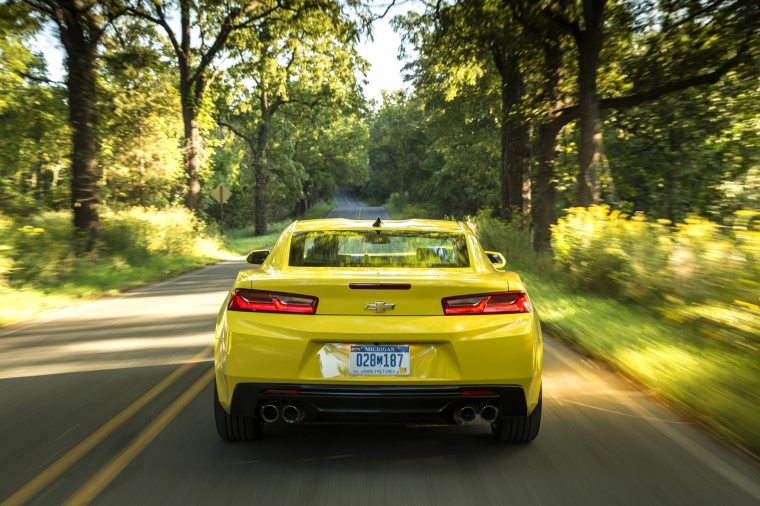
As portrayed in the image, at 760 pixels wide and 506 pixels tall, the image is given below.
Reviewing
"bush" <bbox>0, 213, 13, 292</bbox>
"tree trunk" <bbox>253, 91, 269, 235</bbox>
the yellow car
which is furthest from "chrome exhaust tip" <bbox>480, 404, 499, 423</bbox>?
"tree trunk" <bbox>253, 91, 269, 235</bbox>

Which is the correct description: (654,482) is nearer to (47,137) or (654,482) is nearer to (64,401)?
(64,401)

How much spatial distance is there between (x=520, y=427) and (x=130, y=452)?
242 cm

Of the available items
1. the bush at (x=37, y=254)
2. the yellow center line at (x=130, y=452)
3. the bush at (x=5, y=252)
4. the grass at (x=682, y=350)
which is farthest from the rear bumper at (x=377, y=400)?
the bush at (x=37, y=254)

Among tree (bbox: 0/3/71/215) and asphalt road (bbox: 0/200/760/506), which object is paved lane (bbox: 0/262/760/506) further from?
tree (bbox: 0/3/71/215)

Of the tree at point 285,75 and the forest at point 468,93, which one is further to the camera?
the tree at point 285,75

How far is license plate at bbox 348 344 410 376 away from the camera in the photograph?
373 cm

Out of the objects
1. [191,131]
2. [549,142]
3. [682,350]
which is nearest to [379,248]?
[682,350]

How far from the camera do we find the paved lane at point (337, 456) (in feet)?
11.5

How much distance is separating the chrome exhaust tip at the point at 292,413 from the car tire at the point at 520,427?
129 cm

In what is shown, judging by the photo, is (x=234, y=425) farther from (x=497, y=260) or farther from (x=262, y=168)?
(x=262, y=168)

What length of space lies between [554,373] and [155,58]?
805 inches

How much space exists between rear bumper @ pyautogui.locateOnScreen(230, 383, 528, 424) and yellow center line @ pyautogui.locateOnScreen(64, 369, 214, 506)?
78cm

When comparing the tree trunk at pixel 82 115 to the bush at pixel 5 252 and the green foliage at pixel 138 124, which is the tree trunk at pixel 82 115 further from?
the bush at pixel 5 252

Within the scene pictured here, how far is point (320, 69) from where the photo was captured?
35.1m
